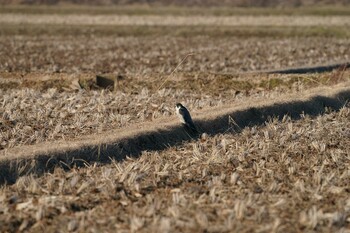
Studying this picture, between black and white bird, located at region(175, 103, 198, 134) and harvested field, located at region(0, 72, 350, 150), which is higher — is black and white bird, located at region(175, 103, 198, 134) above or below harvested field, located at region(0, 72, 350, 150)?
above

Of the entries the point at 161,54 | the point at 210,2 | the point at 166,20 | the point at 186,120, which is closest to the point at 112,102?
the point at 186,120

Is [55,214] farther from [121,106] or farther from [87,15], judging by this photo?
[87,15]

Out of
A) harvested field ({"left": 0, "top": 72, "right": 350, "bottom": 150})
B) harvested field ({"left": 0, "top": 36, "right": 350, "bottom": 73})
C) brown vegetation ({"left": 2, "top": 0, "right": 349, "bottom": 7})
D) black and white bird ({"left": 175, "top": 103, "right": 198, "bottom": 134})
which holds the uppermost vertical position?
black and white bird ({"left": 175, "top": 103, "right": 198, "bottom": 134})

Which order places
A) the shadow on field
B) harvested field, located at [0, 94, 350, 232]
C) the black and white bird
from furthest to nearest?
the black and white bird
the shadow on field
harvested field, located at [0, 94, 350, 232]

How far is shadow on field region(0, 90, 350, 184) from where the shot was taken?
1036 cm

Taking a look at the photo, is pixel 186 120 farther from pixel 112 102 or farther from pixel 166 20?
pixel 166 20

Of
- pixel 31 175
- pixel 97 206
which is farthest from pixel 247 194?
pixel 31 175

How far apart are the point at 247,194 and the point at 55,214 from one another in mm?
2311

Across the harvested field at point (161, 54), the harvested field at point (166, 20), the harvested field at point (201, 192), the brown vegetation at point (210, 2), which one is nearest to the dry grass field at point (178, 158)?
the harvested field at point (201, 192)

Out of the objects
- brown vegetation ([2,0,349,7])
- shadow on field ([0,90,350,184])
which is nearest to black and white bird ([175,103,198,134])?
shadow on field ([0,90,350,184])

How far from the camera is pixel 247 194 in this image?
942 cm

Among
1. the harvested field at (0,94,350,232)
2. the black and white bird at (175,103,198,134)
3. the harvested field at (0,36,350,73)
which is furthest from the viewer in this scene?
the harvested field at (0,36,350,73)

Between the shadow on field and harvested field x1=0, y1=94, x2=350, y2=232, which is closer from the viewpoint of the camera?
harvested field x1=0, y1=94, x2=350, y2=232

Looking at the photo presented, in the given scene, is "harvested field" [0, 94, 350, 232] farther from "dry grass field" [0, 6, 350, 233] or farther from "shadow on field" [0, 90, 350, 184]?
"shadow on field" [0, 90, 350, 184]
